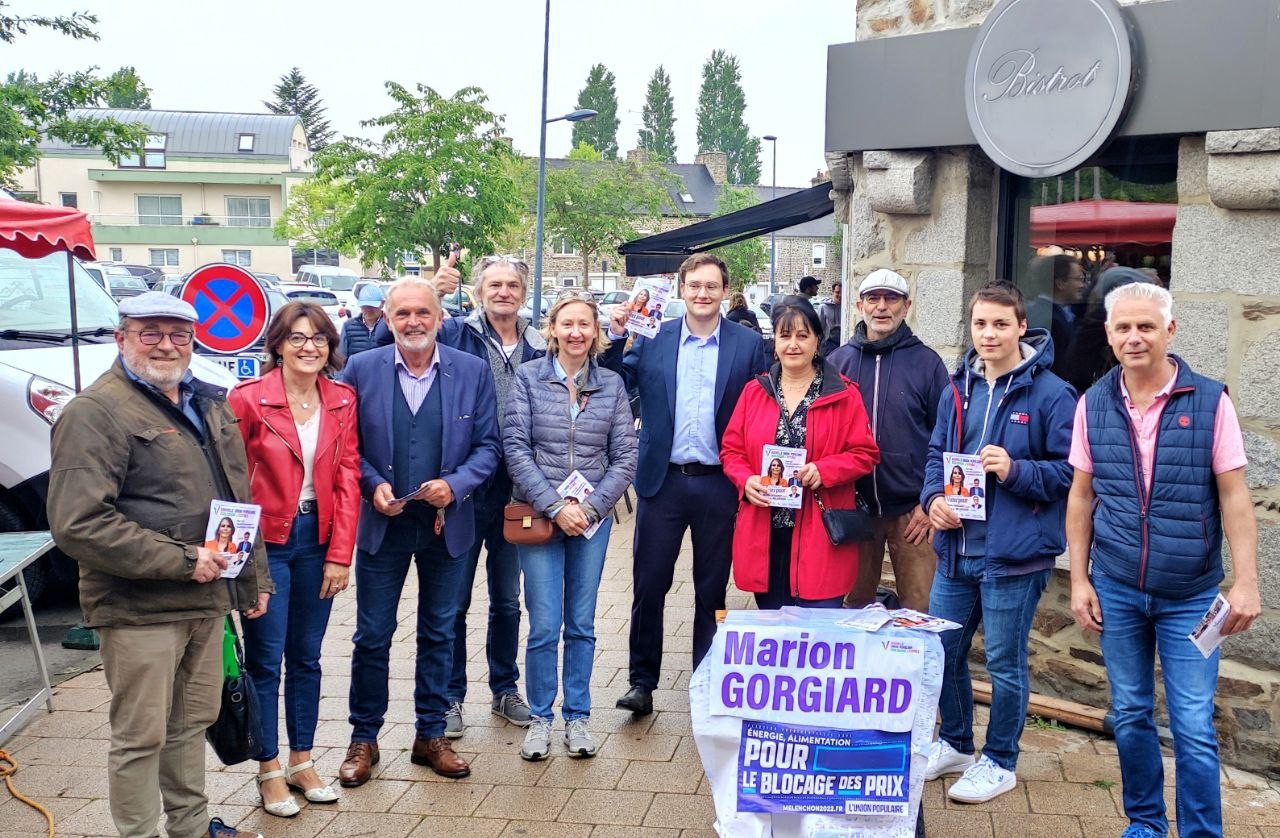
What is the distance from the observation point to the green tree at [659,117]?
92000 millimetres

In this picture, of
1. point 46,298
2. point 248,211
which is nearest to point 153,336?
point 46,298

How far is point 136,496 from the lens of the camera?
3.45 metres

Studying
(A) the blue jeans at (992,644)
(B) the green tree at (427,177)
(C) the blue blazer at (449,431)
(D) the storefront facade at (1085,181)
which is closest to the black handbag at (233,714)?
(C) the blue blazer at (449,431)

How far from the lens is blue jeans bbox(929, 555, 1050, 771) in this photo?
4184 millimetres

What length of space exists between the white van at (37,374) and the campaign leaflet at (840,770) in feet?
14.6

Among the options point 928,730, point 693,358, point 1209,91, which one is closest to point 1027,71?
point 1209,91

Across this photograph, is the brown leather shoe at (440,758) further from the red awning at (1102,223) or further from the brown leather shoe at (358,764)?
the red awning at (1102,223)

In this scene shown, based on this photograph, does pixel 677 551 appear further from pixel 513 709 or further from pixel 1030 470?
pixel 1030 470

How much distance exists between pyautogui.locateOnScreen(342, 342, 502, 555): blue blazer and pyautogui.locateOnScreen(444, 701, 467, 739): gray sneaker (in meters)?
0.86

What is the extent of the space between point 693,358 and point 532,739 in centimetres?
168

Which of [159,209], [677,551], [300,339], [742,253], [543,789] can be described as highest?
[159,209]

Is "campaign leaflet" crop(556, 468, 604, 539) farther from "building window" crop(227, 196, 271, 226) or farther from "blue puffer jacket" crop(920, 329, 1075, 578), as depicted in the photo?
"building window" crop(227, 196, 271, 226)

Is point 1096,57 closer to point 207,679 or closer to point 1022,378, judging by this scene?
point 1022,378

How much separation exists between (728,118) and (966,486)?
304 feet
